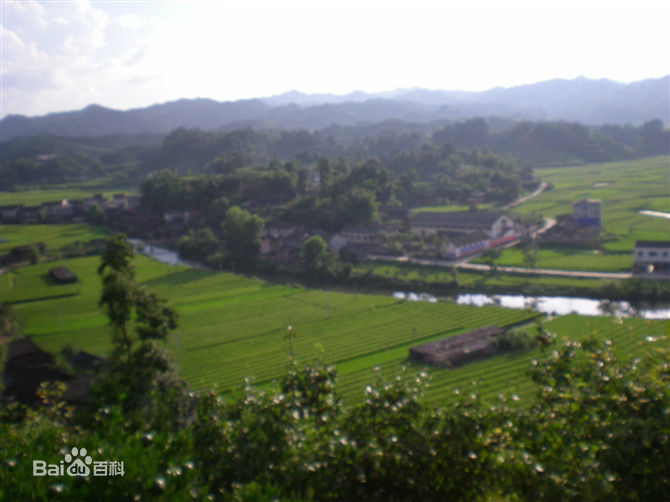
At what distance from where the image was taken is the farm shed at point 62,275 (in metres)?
13.6

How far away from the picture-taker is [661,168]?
28.2 m

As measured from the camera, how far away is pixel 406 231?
18391 millimetres

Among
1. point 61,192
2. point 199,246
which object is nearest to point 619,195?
point 199,246

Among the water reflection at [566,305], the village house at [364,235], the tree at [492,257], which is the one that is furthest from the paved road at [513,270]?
the village house at [364,235]

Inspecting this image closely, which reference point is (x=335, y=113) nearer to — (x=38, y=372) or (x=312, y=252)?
(x=312, y=252)

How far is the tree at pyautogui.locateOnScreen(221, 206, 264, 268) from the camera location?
16875mm

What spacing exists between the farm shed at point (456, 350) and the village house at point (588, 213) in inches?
389

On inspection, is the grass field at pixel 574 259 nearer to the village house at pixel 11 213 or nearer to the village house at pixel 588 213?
the village house at pixel 588 213

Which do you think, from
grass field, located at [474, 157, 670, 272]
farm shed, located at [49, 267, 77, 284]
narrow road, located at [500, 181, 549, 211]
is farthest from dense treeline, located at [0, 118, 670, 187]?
farm shed, located at [49, 267, 77, 284]

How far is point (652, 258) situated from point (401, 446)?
472 inches

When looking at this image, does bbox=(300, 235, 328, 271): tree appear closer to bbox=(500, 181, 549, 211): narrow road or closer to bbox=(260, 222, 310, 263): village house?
bbox=(260, 222, 310, 263): village house

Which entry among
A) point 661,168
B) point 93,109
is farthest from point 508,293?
point 93,109

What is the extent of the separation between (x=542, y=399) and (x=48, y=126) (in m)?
57.7

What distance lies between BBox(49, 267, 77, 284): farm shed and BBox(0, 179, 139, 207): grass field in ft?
34.9
